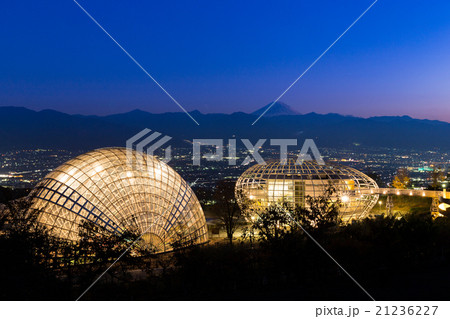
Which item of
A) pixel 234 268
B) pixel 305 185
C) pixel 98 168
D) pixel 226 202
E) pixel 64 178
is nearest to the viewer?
pixel 234 268

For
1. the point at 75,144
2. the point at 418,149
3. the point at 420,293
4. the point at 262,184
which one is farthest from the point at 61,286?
the point at 418,149

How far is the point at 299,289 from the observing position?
19.4 meters

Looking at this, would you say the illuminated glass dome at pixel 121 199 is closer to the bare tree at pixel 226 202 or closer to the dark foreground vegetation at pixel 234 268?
the dark foreground vegetation at pixel 234 268

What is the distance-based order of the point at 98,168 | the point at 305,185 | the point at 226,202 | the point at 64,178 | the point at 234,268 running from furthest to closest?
the point at 226,202 < the point at 305,185 < the point at 98,168 < the point at 64,178 < the point at 234,268

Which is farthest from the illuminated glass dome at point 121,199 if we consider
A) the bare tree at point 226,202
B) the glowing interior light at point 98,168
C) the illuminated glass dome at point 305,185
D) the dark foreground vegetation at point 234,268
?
the illuminated glass dome at point 305,185

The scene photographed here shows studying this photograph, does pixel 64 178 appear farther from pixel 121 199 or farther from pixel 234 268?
pixel 234 268

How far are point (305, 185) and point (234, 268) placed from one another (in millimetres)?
20501

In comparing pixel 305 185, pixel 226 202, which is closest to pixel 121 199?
pixel 226 202

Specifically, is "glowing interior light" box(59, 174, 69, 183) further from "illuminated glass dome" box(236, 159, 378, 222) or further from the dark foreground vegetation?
"illuminated glass dome" box(236, 159, 378, 222)

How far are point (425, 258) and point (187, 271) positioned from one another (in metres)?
15.5

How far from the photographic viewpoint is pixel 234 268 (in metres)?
19.5

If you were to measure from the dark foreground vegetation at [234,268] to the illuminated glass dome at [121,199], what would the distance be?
184 inches

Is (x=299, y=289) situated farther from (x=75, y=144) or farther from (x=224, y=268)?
(x=75, y=144)

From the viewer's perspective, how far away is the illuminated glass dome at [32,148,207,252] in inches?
1027
